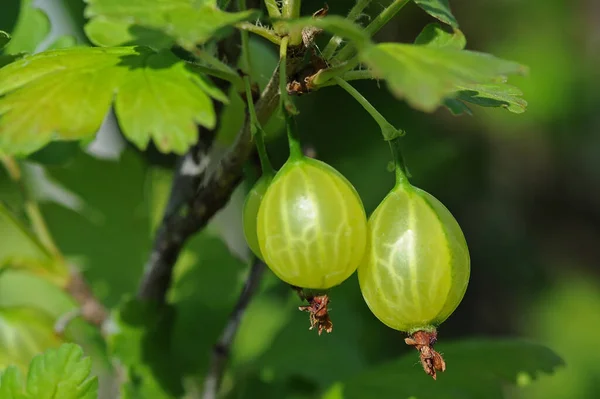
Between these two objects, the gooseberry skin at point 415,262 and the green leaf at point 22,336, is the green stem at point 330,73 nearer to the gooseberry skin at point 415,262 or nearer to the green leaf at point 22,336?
the gooseberry skin at point 415,262

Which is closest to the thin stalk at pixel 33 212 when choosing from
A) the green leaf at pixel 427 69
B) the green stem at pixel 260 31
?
the green stem at pixel 260 31

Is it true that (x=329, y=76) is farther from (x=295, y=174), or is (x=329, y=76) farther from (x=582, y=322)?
(x=582, y=322)

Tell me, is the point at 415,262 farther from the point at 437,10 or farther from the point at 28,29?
the point at 28,29

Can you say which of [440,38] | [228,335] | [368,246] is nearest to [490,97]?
[440,38]

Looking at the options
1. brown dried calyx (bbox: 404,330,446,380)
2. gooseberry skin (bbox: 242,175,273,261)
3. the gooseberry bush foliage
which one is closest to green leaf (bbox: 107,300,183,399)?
the gooseberry bush foliage

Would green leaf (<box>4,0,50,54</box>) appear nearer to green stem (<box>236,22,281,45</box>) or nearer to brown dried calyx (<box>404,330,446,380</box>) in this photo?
green stem (<box>236,22,281,45</box>)
